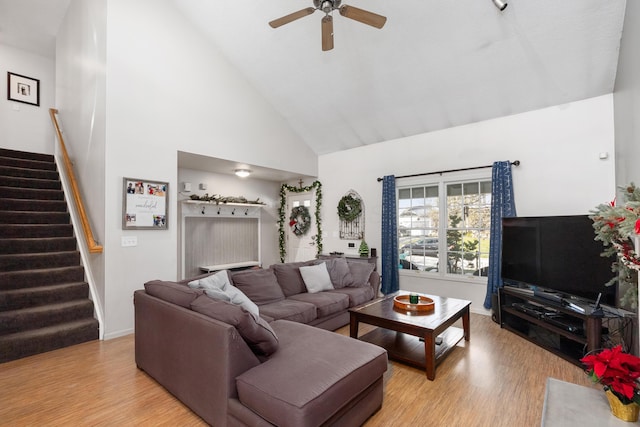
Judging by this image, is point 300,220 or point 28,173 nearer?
point 28,173

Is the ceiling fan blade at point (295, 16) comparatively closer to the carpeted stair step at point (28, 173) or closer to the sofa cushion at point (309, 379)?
the sofa cushion at point (309, 379)

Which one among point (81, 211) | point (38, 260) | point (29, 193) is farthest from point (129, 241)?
point (29, 193)

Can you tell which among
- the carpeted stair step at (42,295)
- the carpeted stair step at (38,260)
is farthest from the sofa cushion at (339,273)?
the carpeted stair step at (38,260)

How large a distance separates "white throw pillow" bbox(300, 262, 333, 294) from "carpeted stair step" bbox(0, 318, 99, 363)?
2.52 meters

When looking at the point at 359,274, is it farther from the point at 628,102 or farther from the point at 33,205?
the point at 33,205

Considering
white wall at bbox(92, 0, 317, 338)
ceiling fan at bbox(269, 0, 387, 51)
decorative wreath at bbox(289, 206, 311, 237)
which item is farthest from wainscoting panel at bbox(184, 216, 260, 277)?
A: ceiling fan at bbox(269, 0, 387, 51)

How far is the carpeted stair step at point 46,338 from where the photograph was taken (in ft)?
9.92

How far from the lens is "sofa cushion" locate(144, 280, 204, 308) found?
7.55ft

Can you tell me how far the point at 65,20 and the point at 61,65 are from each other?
0.74 metres

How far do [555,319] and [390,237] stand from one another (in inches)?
106

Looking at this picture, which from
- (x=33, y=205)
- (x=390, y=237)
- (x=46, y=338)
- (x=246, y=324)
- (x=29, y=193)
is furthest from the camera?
(x=390, y=237)

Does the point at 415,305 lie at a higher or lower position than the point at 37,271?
lower

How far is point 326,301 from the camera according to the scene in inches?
146

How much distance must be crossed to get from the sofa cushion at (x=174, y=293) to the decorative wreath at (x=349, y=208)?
403 cm
